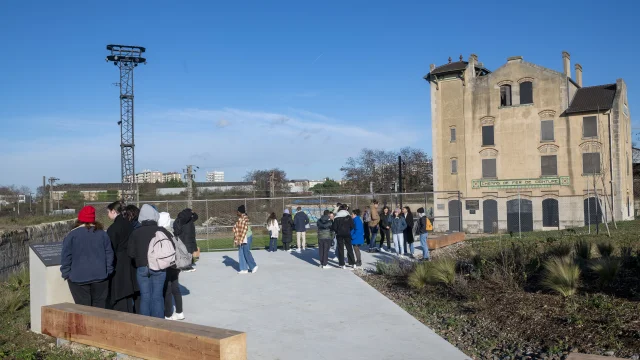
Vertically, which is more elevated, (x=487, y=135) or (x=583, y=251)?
(x=487, y=135)

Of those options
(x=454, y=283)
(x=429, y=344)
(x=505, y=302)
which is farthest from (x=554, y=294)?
(x=429, y=344)

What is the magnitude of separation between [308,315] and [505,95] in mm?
37971

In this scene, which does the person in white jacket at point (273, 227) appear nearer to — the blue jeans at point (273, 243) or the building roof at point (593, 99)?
the blue jeans at point (273, 243)

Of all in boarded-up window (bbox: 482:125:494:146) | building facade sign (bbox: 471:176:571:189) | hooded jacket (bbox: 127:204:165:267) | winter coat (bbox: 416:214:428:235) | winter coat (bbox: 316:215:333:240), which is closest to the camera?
hooded jacket (bbox: 127:204:165:267)

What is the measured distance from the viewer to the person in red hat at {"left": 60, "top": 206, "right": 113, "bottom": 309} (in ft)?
24.1

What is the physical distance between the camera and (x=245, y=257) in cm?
1443

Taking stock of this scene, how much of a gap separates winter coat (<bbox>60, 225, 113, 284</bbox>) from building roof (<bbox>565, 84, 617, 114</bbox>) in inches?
1536

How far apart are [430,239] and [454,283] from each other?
24.3 feet

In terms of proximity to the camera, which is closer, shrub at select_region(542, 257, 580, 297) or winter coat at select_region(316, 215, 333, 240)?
shrub at select_region(542, 257, 580, 297)

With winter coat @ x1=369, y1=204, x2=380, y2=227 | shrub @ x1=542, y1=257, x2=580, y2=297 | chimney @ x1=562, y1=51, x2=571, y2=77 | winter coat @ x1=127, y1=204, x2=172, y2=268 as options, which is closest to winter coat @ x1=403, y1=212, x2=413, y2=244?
winter coat @ x1=369, y1=204, x2=380, y2=227

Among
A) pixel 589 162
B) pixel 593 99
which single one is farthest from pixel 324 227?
pixel 593 99

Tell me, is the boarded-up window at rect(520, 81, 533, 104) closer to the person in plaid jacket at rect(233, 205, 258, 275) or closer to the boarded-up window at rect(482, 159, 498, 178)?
the boarded-up window at rect(482, 159, 498, 178)

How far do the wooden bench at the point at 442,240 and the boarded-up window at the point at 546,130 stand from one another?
78.2 feet

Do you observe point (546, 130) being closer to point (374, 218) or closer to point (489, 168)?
point (489, 168)
